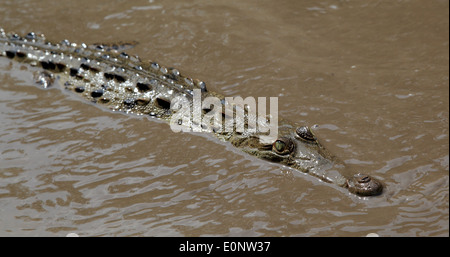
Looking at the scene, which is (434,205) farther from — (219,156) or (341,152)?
(219,156)

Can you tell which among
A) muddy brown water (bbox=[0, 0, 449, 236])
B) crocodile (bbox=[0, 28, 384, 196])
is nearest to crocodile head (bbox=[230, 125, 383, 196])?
crocodile (bbox=[0, 28, 384, 196])

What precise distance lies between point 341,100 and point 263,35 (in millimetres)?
2109

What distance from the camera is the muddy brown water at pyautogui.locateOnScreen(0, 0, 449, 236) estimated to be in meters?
5.22

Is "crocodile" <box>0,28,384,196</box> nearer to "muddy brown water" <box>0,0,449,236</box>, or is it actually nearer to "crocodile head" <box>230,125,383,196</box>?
"crocodile head" <box>230,125,383,196</box>

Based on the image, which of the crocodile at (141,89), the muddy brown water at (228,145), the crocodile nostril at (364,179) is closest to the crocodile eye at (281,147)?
the crocodile at (141,89)

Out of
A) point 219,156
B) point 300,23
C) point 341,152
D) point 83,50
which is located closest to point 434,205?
point 341,152

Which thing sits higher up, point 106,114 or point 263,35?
point 263,35
